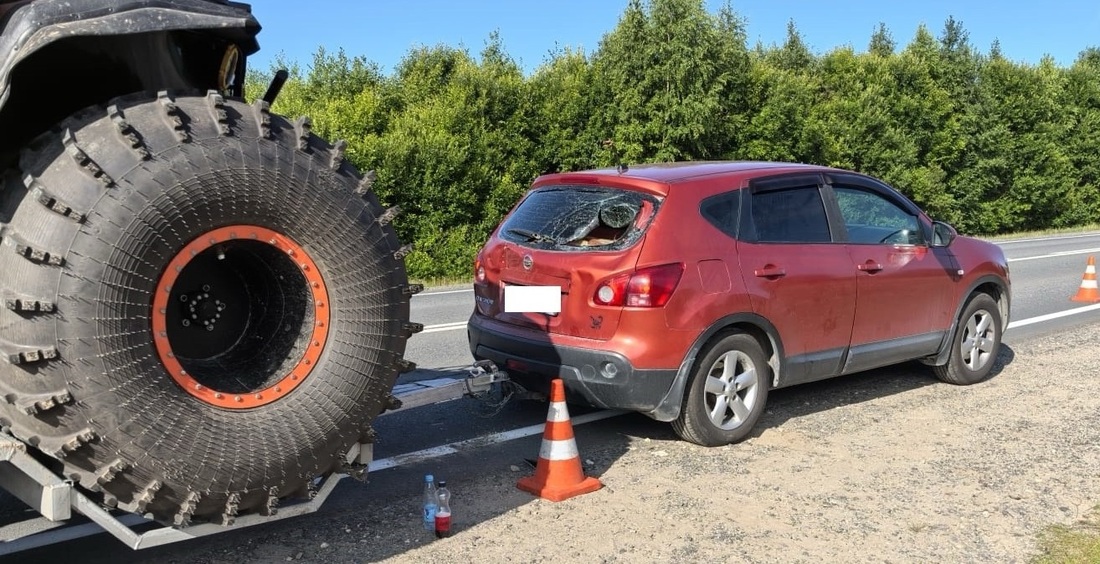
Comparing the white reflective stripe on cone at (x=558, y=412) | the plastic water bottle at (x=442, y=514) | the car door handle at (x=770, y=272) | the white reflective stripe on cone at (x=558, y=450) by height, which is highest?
the car door handle at (x=770, y=272)

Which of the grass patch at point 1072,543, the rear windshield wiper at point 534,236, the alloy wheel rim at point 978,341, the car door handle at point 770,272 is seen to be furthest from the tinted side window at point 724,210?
the alloy wheel rim at point 978,341

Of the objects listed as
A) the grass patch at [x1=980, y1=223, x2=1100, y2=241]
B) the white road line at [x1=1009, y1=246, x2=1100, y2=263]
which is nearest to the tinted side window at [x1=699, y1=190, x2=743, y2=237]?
the white road line at [x1=1009, y1=246, x2=1100, y2=263]

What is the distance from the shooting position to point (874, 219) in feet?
22.6

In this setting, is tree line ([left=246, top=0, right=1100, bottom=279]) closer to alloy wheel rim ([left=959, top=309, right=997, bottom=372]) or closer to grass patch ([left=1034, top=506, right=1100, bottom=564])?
alloy wheel rim ([left=959, top=309, right=997, bottom=372])

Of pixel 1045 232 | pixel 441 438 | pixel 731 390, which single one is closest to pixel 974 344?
pixel 731 390

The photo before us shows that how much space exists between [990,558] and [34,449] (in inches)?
156

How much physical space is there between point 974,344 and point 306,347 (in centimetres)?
597

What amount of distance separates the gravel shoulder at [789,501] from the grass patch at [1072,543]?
75 mm

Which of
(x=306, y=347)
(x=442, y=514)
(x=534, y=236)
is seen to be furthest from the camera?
(x=534, y=236)

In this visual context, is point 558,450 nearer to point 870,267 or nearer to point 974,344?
point 870,267

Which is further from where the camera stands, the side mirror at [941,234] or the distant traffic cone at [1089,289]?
the distant traffic cone at [1089,289]

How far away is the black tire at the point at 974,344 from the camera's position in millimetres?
7418

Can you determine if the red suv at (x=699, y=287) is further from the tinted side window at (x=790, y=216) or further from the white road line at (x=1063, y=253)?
the white road line at (x=1063, y=253)

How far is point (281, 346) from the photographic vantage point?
3.66 meters
